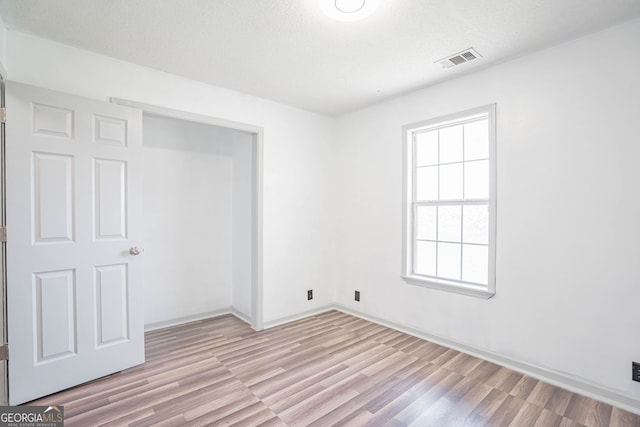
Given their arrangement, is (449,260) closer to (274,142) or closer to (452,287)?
(452,287)

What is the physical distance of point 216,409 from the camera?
2051mm

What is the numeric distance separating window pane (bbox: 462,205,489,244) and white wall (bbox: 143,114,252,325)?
247cm

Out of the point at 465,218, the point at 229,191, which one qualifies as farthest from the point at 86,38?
the point at 465,218

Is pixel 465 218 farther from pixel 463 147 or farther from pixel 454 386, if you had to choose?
pixel 454 386

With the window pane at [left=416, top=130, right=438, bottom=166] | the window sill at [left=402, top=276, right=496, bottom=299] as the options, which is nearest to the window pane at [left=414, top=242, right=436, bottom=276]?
the window sill at [left=402, top=276, right=496, bottom=299]

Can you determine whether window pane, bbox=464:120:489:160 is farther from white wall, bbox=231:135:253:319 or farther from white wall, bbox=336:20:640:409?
white wall, bbox=231:135:253:319

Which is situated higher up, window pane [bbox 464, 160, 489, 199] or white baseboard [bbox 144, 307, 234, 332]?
window pane [bbox 464, 160, 489, 199]

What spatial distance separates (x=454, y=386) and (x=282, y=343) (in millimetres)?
1633

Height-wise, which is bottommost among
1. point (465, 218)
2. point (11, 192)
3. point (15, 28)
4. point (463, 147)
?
point (465, 218)

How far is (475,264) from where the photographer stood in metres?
2.91

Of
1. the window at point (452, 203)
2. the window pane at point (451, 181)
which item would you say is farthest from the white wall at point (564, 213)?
the window pane at point (451, 181)

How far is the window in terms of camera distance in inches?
111

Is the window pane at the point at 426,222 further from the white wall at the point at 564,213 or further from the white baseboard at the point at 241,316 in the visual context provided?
the white baseboard at the point at 241,316

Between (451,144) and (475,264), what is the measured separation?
1224 millimetres
